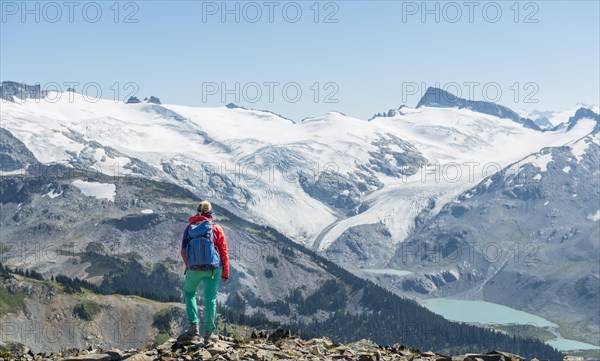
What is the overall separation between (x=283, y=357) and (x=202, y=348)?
427 centimetres

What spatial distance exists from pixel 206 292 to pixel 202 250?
2.35 meters

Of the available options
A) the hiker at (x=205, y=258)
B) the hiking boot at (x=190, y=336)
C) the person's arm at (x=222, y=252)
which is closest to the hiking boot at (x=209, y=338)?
the hiker at (x=205, y=258)

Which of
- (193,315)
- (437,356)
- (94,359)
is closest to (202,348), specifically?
(193,315)

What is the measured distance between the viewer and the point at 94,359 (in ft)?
133

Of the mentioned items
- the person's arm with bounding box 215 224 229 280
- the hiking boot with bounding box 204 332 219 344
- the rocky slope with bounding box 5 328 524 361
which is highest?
the person's arm with bounding box 215 224 229 280

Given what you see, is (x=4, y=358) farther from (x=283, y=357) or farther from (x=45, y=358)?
(x=283, y=357)

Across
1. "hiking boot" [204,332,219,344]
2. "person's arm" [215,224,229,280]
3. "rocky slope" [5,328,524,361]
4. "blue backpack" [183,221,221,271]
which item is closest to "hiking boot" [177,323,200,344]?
"rocky slope" [5,328,524,361]

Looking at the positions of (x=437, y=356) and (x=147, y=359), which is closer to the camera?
(x=147, y=359)

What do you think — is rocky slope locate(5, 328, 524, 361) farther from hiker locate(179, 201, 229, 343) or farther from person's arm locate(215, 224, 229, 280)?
person's arm locate(215, 224, 229, 280)

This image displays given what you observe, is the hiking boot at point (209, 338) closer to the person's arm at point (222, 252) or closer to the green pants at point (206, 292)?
the green pants at point (206, 292)

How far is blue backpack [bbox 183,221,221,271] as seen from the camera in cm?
4000

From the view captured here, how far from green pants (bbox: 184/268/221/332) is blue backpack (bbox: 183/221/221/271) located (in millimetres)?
360

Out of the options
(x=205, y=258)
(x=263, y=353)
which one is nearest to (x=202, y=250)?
(x=205, y=258)

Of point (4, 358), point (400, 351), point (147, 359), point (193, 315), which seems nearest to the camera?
point (147, 359)
